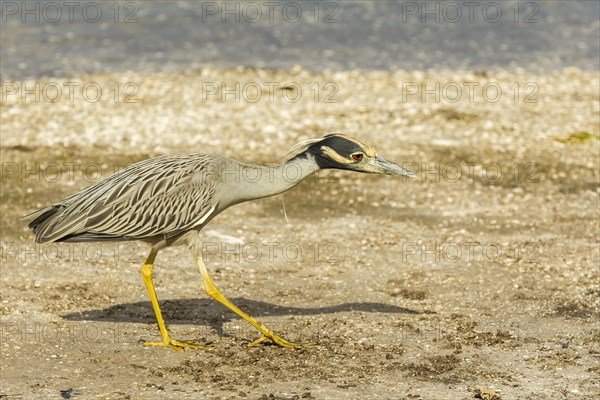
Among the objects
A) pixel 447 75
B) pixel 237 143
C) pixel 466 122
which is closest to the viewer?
pixel 237 143

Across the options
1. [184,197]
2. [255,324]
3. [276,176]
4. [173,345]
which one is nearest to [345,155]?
[276,176]

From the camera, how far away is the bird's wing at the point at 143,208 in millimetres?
8672

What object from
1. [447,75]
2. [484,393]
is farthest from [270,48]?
[484,393]

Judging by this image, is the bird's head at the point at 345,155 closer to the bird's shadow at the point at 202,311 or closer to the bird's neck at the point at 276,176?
the bird's neck at the point at 276,176

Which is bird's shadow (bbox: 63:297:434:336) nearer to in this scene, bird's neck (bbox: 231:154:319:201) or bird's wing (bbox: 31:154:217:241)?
bird's wing (bbox: 31:154:217:241)

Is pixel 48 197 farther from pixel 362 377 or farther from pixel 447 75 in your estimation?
pixel 447 75

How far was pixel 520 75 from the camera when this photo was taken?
757 inches

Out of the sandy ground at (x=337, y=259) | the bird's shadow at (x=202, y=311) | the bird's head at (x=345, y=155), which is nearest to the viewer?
the sandy ground at (x=337, y=259)

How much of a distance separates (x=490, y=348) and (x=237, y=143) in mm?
6621

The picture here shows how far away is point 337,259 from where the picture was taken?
1104 centimetres

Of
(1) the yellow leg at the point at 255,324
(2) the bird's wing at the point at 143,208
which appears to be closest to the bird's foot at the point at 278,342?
(1) the yellow leg at the point at 255,324

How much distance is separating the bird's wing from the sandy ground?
38.4 inches

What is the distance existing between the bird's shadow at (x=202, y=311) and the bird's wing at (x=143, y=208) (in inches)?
40.0

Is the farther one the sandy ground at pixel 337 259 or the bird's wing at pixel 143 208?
the bird's wing at pixel 143 208
